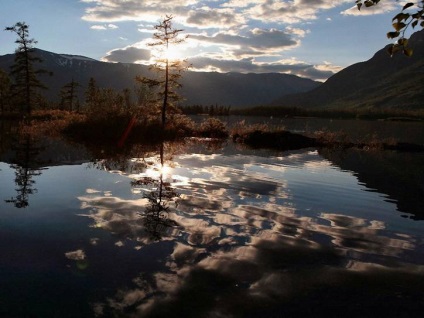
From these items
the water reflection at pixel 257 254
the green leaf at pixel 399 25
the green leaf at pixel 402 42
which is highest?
the green leaf at pixel 399 25

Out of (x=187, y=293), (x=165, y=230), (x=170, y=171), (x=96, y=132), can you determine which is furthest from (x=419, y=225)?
(x=96, y=132)

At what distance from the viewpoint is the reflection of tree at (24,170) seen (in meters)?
8.86

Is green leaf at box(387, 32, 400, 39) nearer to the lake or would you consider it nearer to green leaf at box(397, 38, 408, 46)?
green leaf at box(397, 38, 408, 46)

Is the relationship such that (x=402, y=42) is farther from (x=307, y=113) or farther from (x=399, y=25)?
(x=307, y=113)

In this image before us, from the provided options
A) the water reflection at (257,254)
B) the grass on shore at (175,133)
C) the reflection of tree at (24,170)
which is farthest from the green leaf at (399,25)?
the grass on shore at (175,133)

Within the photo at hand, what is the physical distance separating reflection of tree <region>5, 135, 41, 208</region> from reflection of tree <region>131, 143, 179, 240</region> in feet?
9.33

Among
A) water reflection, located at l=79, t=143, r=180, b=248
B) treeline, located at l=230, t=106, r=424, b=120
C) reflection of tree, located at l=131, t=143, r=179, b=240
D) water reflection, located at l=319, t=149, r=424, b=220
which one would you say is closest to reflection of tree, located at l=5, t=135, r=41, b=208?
water reflection, located at l=79, t=143, r=180, b=248

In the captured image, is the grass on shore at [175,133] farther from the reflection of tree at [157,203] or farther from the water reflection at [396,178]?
the reflection of tree at [157,203]

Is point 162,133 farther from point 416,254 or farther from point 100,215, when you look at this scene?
point 416,254

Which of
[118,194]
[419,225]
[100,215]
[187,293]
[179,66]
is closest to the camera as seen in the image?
[187,293]

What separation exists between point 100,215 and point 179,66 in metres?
26.7

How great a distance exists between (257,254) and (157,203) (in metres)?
3.64

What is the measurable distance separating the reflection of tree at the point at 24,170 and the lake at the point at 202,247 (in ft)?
0.31

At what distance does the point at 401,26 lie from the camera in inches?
109
